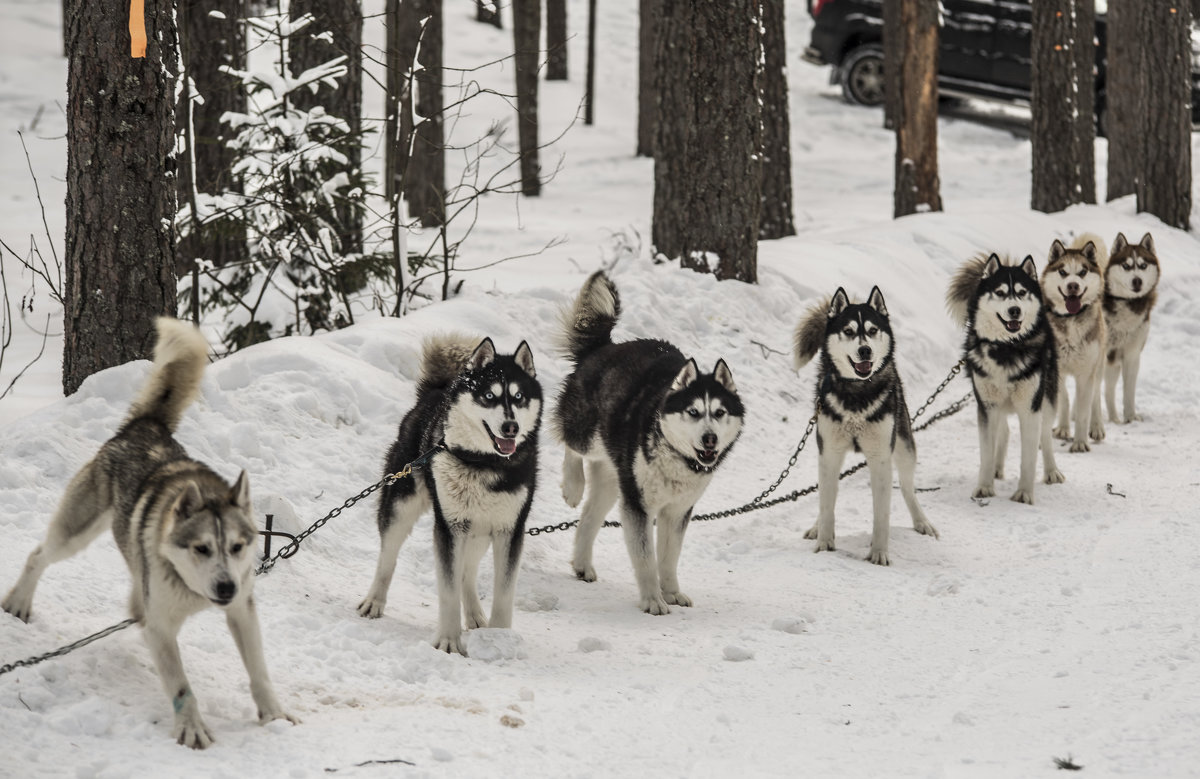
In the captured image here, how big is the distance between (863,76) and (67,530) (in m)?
22.8

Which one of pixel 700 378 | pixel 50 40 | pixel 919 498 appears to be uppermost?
pixel 50 40

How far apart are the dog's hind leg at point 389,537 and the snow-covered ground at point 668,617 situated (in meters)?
0.09

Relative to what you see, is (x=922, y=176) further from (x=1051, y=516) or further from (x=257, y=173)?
(x=257, y=173)

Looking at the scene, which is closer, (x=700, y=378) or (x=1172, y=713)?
(x=1172, y=713)

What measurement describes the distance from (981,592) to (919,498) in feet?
6.01

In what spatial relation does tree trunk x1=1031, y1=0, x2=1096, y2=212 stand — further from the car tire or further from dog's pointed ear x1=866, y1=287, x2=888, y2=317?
dog's pointed ear x1=866, y1=287, x2=888, y2=317

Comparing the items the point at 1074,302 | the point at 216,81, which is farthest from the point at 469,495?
the point at 216,81

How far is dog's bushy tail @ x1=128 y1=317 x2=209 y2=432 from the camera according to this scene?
14.6ft

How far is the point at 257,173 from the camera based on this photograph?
26.6ft

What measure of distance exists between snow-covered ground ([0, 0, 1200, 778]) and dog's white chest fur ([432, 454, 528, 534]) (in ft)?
1.76

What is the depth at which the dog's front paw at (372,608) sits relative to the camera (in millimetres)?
5117

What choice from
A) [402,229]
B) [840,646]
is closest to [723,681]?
[840,646]

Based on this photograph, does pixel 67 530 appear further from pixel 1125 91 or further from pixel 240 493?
pixel 1125 91

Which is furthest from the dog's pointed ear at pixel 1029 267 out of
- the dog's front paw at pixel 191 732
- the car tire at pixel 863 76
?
the car tire at pixel 863 76
